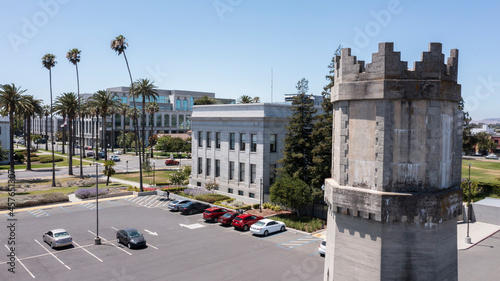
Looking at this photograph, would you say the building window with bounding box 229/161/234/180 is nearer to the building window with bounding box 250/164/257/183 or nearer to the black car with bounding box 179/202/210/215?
the building window with bounding box 250/164/257/183

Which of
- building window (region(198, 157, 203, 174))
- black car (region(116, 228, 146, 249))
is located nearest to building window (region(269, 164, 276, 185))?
building window (region(198, 157, 203, 174))

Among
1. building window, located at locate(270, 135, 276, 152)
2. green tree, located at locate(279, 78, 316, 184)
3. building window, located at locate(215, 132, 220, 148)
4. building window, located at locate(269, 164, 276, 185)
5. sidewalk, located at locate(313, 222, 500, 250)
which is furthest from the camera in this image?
building window, located at locate(215, 132, 220, 148)

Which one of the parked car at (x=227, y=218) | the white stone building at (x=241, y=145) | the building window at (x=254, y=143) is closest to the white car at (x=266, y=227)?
the parked car at (x=227, y=218)

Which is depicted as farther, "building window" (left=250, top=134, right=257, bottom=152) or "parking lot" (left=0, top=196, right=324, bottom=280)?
"building window" (left=250, top=134, right=257, bottom=152)

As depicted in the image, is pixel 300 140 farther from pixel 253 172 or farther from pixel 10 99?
pixel 10 99

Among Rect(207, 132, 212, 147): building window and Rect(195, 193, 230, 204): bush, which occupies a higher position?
Rect(207, 132, 212, 147): building window

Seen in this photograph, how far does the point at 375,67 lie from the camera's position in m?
10.1

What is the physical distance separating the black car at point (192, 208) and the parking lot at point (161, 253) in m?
1.16

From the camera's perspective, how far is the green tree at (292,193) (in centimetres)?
3866

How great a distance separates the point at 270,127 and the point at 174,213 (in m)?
15.8

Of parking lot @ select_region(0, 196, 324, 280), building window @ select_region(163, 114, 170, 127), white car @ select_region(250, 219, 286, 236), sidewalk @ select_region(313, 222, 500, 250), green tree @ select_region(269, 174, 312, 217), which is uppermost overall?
building window @ select_region(163, 114, 170, 127)

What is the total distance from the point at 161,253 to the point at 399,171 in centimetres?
2414

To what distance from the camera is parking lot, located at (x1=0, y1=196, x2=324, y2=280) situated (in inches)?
992

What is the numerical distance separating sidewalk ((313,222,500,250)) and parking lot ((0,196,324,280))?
6937 mm
